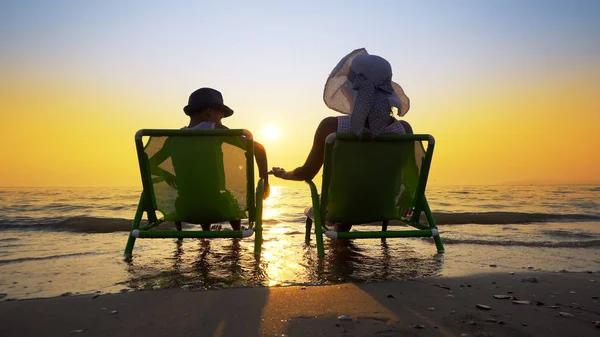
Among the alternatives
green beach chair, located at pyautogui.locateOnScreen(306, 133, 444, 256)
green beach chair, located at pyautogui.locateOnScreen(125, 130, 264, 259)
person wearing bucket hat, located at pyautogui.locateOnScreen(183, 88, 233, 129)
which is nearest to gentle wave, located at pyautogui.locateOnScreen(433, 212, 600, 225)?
green beach chair, located at pyautogui.locateOnScreen(306, 133, 444, 256)

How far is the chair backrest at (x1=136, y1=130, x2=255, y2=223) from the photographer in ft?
12.2

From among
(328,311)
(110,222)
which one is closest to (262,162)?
(328,311)

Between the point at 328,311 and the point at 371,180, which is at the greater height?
the point at 371,180

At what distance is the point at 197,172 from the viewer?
12.4 feet

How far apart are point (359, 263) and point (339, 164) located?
107 centimetres

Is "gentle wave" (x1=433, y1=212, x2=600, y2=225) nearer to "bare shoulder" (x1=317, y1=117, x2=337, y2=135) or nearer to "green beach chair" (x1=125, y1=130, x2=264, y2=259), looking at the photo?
"bare shoulder" (x1=317, y1=117, x2=337, y2=135)

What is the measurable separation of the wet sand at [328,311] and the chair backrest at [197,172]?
1.23 m

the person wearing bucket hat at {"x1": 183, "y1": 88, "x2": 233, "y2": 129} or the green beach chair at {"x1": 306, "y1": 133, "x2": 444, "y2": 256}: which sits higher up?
the person wearing bucket hat at {"x1": 183, "y1": 88, "x2": 233, "y2": 129}

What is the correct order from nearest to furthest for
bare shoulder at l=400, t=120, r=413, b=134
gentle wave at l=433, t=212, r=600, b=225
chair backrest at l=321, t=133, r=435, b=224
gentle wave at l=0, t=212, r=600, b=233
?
chair backrest at l=321, t=133, r=435, b=224 → bare shoulder at l=400, t=120, r=413, b=134 → gentle wave at l=0, t=212, r=600, b=233 → gentle wave at l=433, t=212, r=600, b=225

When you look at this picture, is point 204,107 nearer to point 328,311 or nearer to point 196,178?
point 196,178

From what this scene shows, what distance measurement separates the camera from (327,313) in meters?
2.22

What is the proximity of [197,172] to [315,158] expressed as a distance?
1166mm

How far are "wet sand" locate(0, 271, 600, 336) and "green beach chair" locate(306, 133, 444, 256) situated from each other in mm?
953

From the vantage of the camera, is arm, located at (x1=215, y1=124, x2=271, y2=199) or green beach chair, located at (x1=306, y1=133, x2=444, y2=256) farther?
arm, located at (x1=215, y1=124, x2=271, y2=199)
